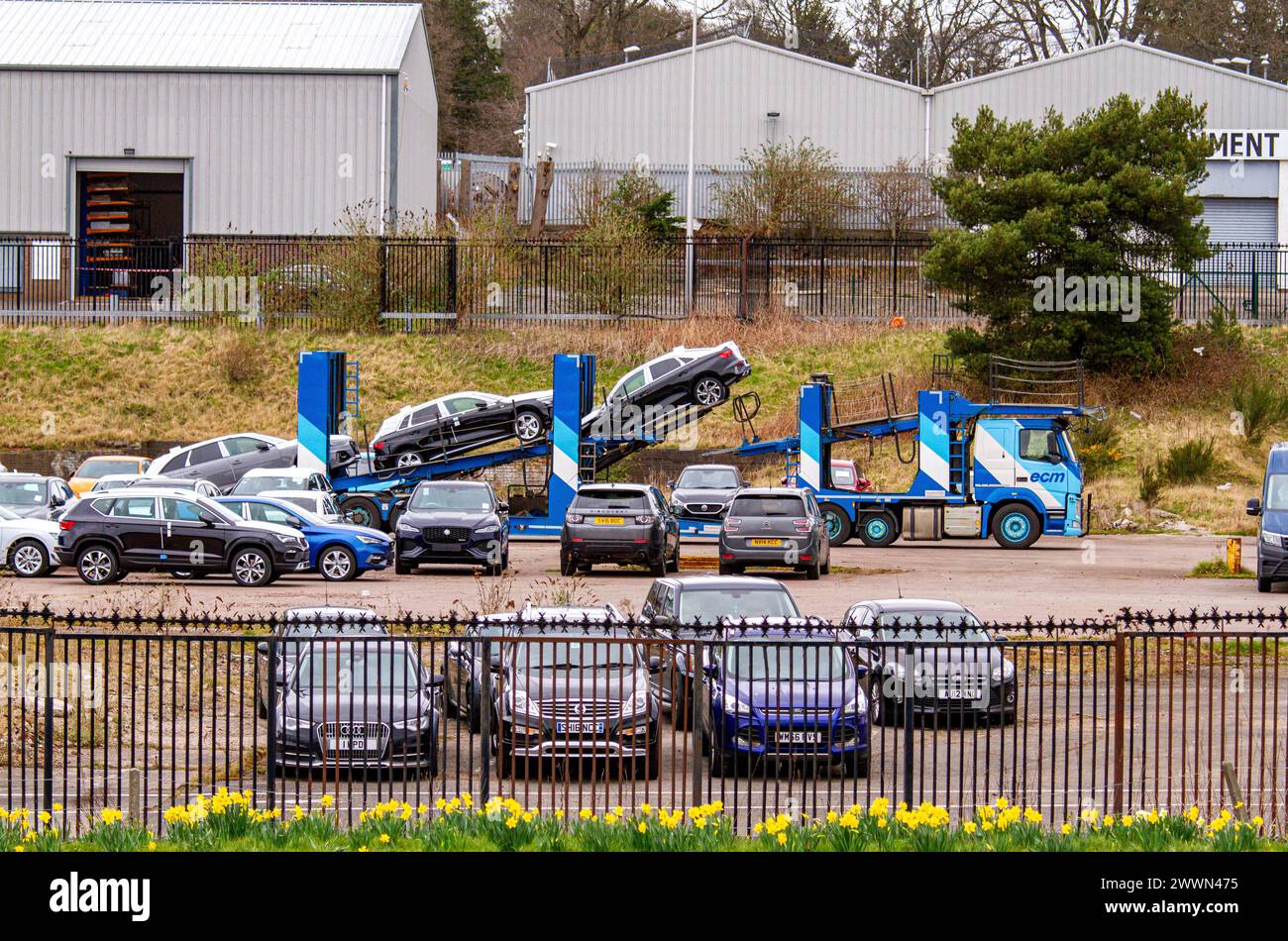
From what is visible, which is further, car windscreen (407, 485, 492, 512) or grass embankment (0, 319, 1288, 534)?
grass embankment (0, 319, 1288, 534)

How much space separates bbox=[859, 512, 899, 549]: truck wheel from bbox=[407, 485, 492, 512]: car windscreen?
8.79 m

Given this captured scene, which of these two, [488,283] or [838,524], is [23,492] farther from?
[488,283]

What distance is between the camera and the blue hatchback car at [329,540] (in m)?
26.6

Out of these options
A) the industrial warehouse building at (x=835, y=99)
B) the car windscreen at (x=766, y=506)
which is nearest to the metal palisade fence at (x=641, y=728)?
the car windscreen at (x=766, y=506)

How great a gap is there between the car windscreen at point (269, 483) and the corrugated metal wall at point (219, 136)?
19.5 metres

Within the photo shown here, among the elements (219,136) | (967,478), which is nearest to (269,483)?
(967,478)

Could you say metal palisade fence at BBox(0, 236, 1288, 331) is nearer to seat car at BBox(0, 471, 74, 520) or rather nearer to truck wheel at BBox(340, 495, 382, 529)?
truck wheel at BBox(340, 495, 382, 529)

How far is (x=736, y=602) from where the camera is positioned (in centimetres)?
1680

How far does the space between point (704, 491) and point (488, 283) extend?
49.8ft

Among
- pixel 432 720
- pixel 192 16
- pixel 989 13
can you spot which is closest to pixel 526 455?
pixel 432 720

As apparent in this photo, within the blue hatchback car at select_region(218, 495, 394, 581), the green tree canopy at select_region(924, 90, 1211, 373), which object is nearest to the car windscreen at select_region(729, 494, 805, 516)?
the blue hatchback car at select_region(218, 495, 394, 581)

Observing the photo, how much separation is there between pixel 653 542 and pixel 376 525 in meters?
8.58

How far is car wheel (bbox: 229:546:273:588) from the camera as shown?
25.1 metres

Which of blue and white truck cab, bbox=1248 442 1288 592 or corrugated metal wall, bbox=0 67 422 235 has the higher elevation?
corrugated metal wall, bbox=0 67 422 235
